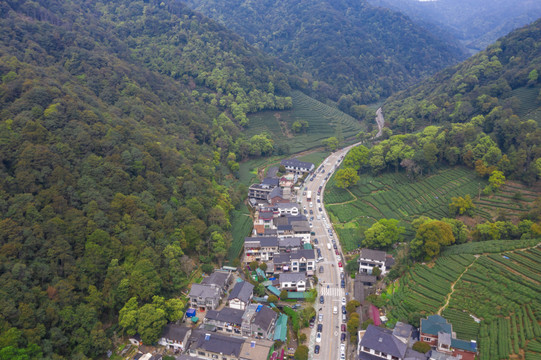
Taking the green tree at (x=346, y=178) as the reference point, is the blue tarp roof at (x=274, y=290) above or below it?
below

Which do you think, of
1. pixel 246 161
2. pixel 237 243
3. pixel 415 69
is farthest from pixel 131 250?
pixel 415 69

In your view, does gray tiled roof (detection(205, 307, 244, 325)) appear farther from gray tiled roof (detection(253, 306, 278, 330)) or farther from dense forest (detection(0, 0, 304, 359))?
dense forest (detection(0, 0, 304, 359))

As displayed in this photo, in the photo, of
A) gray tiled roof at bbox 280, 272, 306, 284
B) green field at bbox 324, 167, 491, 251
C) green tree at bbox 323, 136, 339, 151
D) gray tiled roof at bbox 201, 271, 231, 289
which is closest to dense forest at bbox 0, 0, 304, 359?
gray tiled roof at bbox 201, 271, 231, 289

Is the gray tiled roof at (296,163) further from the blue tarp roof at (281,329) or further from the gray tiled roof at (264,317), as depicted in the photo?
the gray tiled roof at (264,317)

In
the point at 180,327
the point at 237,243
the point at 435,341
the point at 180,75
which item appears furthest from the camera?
the point at 180,75

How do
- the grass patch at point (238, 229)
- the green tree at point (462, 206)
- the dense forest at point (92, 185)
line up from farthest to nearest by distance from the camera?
the green tree at point (462, 206) < the grass patch at point (238, 229) < the dense forest at point (92, 185)

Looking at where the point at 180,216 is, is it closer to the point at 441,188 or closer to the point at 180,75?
the point at 441,188

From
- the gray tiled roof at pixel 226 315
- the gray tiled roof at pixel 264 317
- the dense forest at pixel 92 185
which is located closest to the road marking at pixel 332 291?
the gray tiled roof at pixel 264 317
